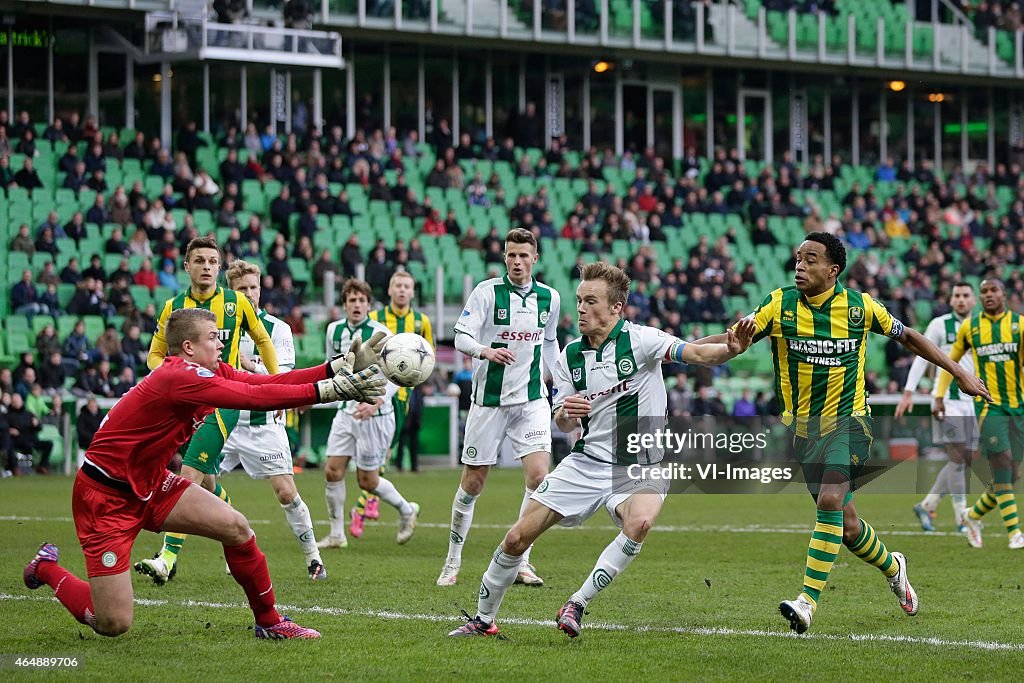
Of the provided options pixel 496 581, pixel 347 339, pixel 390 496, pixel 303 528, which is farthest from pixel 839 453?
pixel 347 339

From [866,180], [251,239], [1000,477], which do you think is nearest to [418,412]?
[251,239]

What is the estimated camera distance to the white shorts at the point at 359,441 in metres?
14.1

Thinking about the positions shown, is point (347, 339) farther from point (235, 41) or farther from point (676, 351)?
point (235, 41)

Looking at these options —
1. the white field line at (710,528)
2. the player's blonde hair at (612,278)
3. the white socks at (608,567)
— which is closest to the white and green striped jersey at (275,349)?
the white field line at (710,528)

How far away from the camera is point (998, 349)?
14.1 m

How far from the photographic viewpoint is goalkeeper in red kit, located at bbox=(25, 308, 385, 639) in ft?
26.0

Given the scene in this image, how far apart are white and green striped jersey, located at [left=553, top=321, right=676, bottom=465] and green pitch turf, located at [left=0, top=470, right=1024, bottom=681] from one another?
1.06 metres

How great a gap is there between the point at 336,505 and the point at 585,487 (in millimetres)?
5711

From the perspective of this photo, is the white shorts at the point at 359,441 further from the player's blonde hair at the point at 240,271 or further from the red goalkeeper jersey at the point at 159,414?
the red goalkeeper jersey at the point at 159,414

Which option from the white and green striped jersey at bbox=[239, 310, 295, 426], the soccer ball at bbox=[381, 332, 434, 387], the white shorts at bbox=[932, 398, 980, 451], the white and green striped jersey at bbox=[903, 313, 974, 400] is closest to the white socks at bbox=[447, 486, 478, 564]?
the white and green striped jersey at bbox=[239, 310, 295, 426]

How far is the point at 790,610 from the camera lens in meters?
8.60

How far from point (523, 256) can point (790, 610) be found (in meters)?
3.77

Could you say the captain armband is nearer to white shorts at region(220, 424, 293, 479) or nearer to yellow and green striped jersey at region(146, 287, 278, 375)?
yellow and green striped jersey at region(146, 287, 278, 375)

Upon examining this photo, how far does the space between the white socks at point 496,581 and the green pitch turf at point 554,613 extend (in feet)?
0.73
